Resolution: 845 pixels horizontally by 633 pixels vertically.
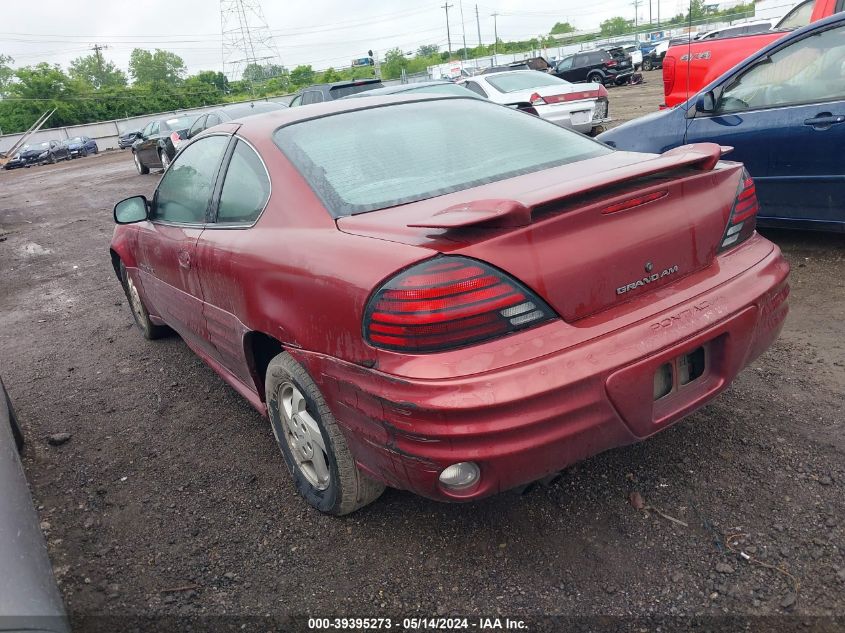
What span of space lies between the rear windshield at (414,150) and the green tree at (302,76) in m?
83.6

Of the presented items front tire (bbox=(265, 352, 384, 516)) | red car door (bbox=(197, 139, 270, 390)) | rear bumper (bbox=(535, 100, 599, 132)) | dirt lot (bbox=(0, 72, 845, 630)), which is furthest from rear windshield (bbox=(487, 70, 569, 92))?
front tire (bbox=(265, 352, 384, 516))

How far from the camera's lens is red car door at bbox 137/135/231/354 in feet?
10.6

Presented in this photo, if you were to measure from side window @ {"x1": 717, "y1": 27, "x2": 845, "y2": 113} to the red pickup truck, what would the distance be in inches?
121

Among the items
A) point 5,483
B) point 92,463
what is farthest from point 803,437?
point 92,463

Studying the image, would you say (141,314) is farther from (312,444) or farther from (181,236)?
(312,444)

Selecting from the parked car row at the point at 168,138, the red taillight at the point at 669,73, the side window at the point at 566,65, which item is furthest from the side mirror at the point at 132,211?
the side window at the point at 566,65

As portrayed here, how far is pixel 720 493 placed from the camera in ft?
8.13

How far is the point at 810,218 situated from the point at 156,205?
422 cm

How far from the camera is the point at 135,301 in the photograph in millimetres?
4980

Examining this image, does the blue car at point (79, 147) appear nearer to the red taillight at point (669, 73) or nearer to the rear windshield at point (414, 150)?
the red taillight at point (669, 73)

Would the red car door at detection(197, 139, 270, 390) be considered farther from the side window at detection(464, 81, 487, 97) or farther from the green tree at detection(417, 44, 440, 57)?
the green tree at detection(417, 44, 440, 57)

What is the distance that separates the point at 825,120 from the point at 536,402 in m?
3.61

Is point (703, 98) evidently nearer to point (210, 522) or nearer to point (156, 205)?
point (156, 205)

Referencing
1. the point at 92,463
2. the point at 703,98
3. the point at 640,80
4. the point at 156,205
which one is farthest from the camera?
the point at 640,80
